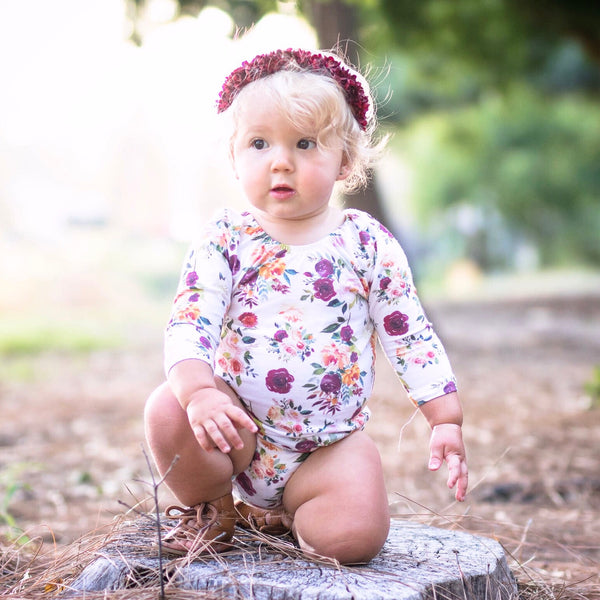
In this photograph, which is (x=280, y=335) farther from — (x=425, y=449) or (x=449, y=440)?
(x=425, y=449)

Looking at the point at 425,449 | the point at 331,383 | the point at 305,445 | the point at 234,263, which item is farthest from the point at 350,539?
the point at 425,449

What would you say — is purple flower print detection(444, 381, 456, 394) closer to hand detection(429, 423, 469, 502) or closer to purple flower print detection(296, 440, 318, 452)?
hand detection(429, 423, 469, 502)

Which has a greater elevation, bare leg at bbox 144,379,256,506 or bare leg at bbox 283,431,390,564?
bare leg at bbox 144,379,256,506

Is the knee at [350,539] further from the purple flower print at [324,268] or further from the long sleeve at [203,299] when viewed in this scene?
the purple flower print at [324,268]

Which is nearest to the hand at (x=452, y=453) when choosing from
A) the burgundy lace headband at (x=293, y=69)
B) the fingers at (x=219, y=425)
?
the fingers at (x=219, y=425)

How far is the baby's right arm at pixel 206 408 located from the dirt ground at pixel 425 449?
0.24 m

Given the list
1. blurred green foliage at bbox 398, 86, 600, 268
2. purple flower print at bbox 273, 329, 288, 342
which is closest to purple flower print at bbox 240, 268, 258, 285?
purple flower print at bbox 273, 329, 288, 342

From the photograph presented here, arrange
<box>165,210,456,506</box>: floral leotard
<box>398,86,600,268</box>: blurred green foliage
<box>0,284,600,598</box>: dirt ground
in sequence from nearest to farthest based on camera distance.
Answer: <box>165,210,456,506</box>: floral leotard → <box>0,284,600,598</box>: dirt ground → <box>398,86,600,268</box>: blurred green foliage

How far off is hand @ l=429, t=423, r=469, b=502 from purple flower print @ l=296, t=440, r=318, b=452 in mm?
266

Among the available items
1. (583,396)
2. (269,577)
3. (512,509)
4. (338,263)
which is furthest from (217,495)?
(583,396)

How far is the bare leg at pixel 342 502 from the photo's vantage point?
1695 mm

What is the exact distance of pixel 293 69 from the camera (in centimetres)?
184

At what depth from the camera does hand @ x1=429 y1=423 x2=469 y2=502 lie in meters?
1.75

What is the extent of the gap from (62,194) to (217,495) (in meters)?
19.9
